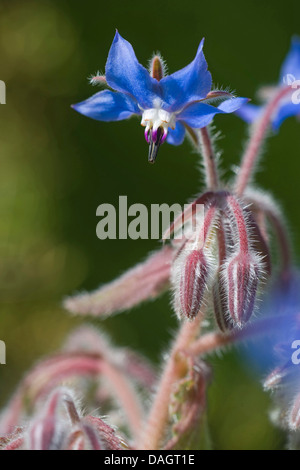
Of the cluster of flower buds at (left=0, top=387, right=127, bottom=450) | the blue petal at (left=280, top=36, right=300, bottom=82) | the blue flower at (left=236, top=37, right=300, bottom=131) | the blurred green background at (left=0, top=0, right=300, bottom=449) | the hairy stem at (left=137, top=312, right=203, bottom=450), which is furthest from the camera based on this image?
the blurred green background at (left=0, top=0, right=300, bottom=449)

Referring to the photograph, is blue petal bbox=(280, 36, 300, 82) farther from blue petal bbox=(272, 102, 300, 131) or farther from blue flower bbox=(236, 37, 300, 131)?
blue petal bbox=(272, 102, 300, 131)

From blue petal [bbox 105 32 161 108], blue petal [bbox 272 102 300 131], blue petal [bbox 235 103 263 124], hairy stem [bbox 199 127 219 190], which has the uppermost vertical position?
blue petal [bbox 235 103 263 124]

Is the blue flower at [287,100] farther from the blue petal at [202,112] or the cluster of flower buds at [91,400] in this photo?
the cluster of flower buds at [91,400]

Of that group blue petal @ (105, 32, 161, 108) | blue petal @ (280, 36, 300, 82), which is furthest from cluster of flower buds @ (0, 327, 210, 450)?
blue petal @ (280, 36, 300, 82)

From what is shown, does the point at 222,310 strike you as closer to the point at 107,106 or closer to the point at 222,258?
the point at 222,258

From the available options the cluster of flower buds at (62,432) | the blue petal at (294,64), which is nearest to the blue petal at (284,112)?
the blue petal at (294,64)

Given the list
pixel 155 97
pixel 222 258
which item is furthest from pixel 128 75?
pixel 222 258
